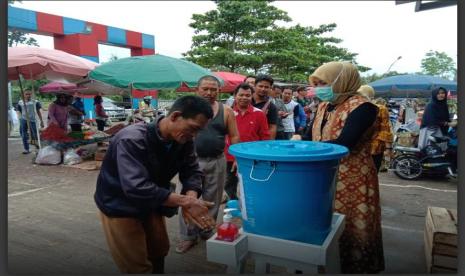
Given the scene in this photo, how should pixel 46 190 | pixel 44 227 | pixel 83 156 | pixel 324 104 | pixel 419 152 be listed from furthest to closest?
pixel 83 156 → pixel 419 152 → pixel 46 190 → pixel 44 227 → pixel 324 104

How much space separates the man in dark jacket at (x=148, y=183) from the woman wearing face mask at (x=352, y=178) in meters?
0.86

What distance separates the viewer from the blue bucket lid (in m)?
1.41

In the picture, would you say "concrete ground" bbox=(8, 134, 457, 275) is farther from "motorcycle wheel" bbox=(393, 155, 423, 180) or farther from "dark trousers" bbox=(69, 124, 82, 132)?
"dark trousers" bbox=(69, 124, 82, 132)

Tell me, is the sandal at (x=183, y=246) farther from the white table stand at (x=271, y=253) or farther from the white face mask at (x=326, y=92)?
the white face mask at (x=326, y=92)

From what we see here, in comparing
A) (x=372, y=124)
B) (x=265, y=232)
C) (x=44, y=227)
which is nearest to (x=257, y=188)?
(x=265, y=232)

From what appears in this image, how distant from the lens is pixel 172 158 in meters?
1.88

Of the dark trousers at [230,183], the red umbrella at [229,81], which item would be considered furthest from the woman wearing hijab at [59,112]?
the dark trousers at [230,183]

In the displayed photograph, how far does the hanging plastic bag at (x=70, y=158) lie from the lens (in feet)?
23.2

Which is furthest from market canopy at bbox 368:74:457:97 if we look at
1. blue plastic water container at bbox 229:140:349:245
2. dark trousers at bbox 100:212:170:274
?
dark trousers at bbox 100:212:170:274

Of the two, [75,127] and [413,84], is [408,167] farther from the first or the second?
[75,127]

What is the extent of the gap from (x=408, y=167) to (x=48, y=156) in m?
6.91

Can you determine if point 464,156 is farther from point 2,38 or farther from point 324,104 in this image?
point 2,38

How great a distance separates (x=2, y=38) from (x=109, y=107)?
1904cm

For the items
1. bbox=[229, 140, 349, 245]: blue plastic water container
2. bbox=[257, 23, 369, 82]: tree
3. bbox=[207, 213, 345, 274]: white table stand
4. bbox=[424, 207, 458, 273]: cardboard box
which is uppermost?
bbox=[257, 23, 369, 82]: tree
